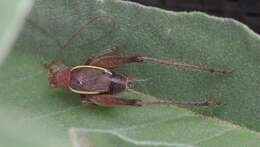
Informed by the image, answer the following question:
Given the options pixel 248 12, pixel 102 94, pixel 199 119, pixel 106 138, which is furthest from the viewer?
pixel 248 12

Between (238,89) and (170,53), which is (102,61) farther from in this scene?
(238,89)

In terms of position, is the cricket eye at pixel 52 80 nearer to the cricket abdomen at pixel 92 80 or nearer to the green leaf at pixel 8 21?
the cricket abdomen at pixel 92 80

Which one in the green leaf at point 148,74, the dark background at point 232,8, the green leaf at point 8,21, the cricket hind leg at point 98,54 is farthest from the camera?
the dark background at point 232,8

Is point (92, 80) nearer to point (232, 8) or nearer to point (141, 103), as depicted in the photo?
point (141, 103)

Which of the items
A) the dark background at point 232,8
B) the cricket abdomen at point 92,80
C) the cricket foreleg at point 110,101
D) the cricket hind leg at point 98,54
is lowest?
the cricket foreleg at point 110,101

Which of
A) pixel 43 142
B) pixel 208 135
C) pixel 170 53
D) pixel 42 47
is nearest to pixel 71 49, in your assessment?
pixel 42 47

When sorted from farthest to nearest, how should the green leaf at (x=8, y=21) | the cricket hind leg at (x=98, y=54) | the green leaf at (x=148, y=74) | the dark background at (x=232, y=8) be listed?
1. the dark background at (x=232, y=8)
2. the cricket hind leg at (x=98, y=54)
3. the green leaf at (x=148, y=74)
4. the green leaf at (x=8, y=21)

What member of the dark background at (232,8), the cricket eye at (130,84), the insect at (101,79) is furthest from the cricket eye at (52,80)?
the dark background at (232,8)
